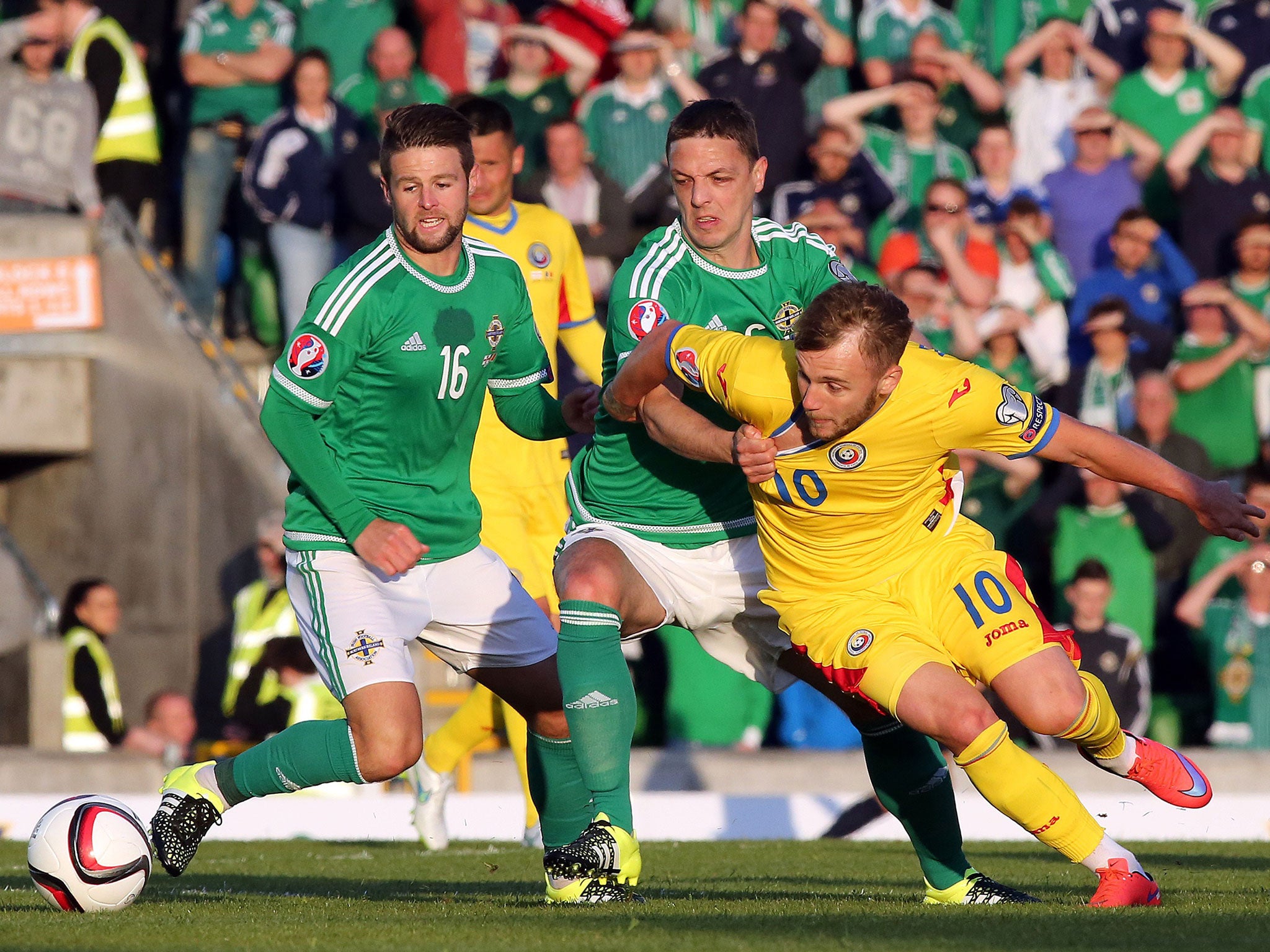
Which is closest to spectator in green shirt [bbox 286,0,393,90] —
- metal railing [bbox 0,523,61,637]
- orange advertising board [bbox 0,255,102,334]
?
orange advertising board [bbox 0,255,102,334]

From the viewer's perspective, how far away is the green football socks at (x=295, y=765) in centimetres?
609

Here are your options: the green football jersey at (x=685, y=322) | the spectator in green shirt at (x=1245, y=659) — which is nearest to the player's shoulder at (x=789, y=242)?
the green football jersey at (x=685, y=322)

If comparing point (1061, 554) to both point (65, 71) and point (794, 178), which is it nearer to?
point (794, 178)

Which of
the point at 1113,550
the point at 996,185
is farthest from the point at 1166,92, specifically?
the point at 1113,550

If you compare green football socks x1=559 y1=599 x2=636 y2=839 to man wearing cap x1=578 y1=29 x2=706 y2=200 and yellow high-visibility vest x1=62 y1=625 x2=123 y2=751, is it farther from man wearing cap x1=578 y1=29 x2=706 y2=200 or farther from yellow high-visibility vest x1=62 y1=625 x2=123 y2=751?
man wearing cap x1=578 y1=29 x2=706 y2=200

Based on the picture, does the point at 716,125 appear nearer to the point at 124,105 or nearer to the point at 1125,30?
the point at 124,105

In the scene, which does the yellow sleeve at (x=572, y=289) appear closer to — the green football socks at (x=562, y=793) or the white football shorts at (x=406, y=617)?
the white football shorts at (x=406, y=617)

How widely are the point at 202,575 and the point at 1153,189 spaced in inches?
281

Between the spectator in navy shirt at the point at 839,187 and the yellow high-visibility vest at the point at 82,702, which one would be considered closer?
the yellow high-visibility vest at the point at 82,702

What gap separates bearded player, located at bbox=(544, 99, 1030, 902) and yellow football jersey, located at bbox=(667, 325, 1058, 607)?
0.62 feet

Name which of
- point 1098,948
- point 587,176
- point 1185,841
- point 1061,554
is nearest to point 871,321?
point 1098,948

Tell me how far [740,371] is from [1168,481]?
4.19ft

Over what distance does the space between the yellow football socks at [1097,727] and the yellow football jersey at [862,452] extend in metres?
0.65

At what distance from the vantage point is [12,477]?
14.5 meters
